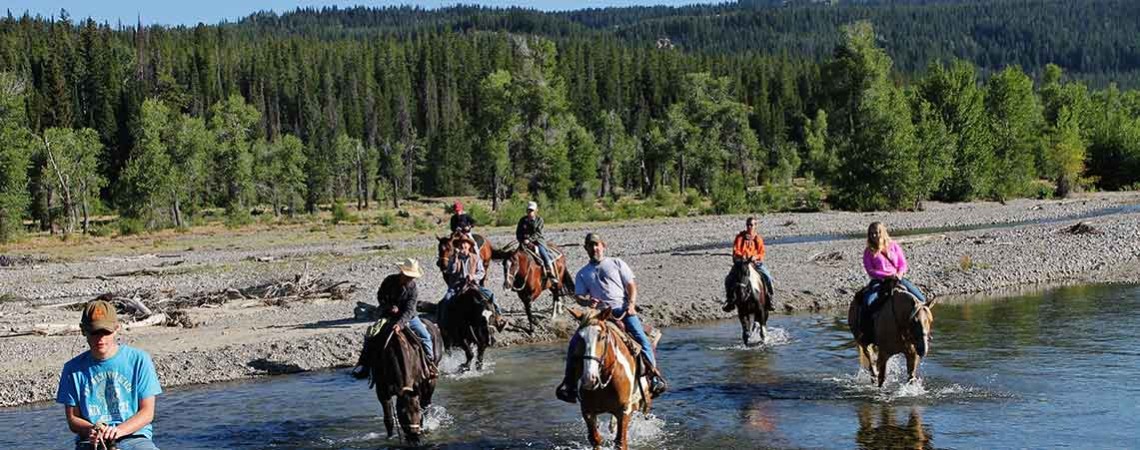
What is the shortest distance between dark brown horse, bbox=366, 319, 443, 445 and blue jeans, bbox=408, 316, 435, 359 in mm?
71

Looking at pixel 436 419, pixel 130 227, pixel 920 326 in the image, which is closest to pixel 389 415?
pixel 436 419

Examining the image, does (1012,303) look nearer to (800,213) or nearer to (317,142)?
(800,213)

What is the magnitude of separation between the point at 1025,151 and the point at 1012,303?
54220 mm

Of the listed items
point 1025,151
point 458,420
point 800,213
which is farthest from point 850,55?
point 458,420

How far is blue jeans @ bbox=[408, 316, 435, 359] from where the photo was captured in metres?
13.5

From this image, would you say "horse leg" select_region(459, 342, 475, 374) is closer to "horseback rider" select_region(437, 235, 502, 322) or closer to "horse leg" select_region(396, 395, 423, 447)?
"horseback rider" select_region(437, 235, 502, 322)

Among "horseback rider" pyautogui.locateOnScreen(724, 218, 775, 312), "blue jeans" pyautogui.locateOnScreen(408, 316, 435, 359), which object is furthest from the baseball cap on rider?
"horseback rider" pyautogui.locateOnScreen(724, 218, 775, 312)

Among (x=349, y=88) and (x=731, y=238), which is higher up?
(x=349, y=88)

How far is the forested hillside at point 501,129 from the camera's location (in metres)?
68.4

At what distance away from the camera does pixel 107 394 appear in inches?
302

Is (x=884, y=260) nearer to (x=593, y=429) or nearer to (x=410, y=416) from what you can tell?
(x=593, y=429)

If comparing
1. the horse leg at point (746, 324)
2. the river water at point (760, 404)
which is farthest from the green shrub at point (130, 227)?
the horse leg at point (746, 324)

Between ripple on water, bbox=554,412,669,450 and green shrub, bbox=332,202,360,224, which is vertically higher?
green shrub, bbox=332,202,360,224

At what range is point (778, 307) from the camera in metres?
25.4
